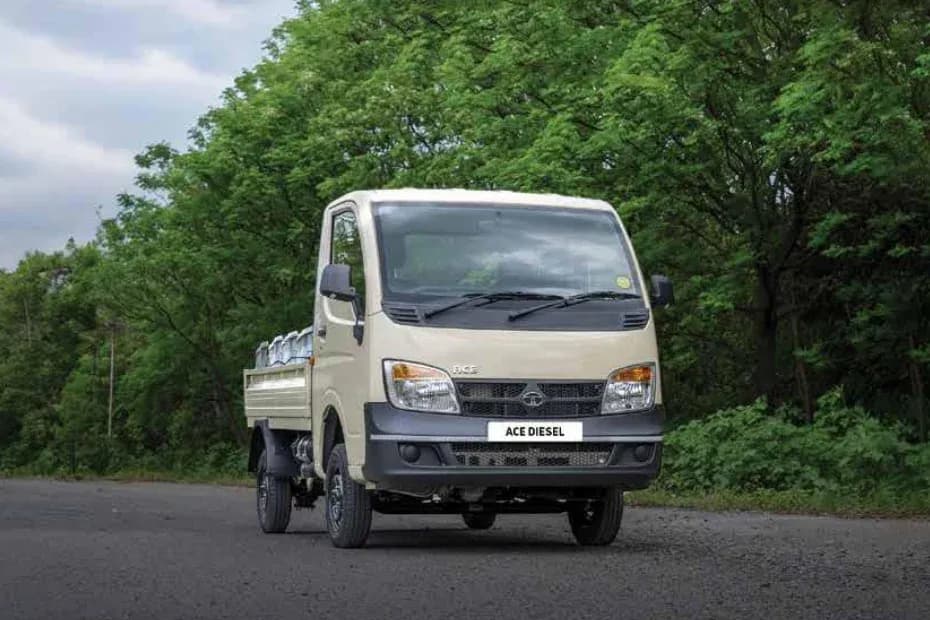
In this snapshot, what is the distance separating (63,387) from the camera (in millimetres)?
90250

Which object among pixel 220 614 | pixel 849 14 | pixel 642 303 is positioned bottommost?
pixel 220 614

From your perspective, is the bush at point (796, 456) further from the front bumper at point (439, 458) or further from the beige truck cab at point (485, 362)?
the front bumper at point (439, 458)

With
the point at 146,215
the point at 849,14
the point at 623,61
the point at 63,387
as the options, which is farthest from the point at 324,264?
the point at 63,387

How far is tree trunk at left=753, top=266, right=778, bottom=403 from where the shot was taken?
27.9m

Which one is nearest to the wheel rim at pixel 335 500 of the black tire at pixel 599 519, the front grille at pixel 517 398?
the front grille at pixel 517 398

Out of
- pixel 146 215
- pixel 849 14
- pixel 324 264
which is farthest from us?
pixel 146 215

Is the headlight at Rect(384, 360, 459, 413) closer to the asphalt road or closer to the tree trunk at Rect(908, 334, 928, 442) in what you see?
the asphalt road

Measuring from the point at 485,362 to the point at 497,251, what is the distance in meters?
1.09

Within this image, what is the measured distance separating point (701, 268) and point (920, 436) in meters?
4.69

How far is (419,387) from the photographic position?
10984mm

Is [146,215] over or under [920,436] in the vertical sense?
over

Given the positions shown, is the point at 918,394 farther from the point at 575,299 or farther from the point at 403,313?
the point at 403,313

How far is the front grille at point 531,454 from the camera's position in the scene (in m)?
11.0

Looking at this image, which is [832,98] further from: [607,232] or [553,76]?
[553,76]
